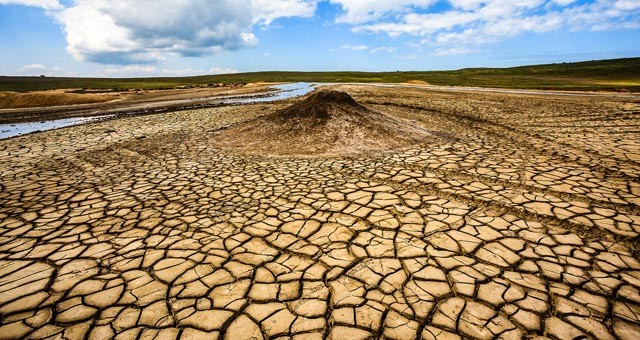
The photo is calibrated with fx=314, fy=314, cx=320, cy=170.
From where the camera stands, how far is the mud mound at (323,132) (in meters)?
7.46

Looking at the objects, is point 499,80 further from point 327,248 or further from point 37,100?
point 327,248

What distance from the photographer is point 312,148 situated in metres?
7.39

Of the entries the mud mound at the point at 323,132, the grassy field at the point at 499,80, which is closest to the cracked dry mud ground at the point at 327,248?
the mud mound at the point at 323,132

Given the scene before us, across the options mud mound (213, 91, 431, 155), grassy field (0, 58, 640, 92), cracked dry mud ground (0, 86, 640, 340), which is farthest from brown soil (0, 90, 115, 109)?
grassy field (0, 58, 640, 92)

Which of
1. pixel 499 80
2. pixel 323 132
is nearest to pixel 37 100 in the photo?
pixel 323 132

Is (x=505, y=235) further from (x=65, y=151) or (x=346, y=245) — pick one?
(x=65, y=151)

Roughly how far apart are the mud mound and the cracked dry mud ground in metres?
1.08

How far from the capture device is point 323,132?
8078 millimetres

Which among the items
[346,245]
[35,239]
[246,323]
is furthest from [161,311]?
[35,239]

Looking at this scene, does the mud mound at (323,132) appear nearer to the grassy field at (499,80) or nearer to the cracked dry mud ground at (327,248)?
the cracked dry mud ground at (327,248)

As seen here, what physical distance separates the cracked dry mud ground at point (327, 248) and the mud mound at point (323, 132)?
3.56ft

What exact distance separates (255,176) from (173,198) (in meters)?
1.41

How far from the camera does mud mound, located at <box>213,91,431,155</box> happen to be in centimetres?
746

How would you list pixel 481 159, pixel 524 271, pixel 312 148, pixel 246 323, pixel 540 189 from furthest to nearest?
pixel 312 148, pixel 481 159, pixel 540 189, pixel 524 271, pixel 246 323
